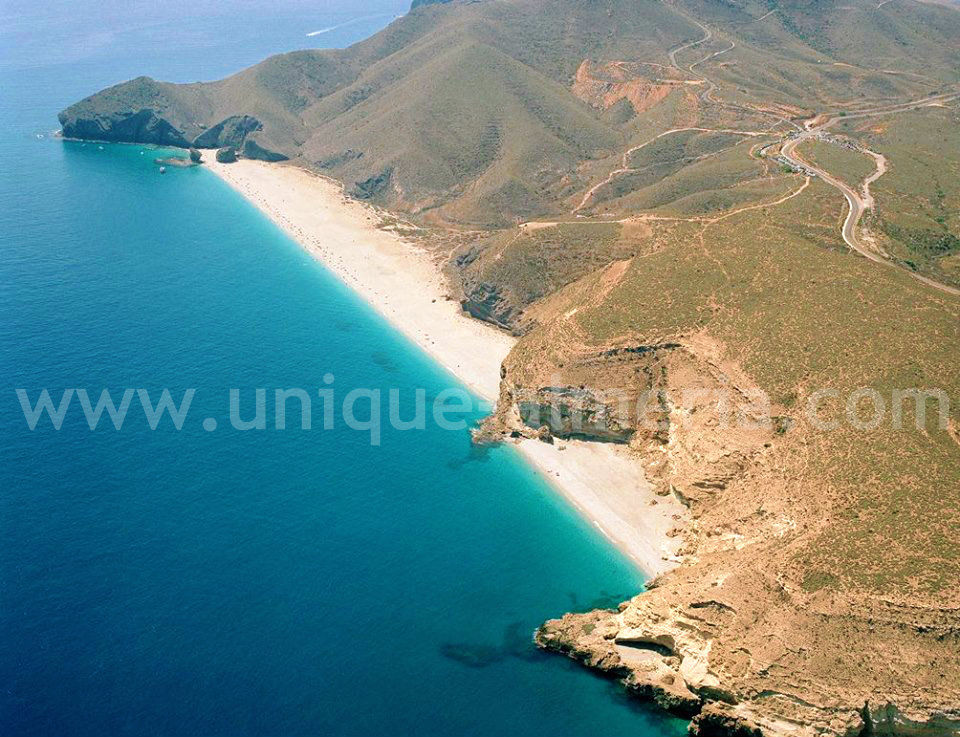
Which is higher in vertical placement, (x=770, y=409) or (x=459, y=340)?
(x=770, y=409)

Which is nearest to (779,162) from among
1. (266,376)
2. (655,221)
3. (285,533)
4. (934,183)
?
(934,183)

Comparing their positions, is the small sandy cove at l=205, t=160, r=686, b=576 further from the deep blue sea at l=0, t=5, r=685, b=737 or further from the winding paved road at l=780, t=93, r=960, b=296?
the winding paved road at l=780, t=93, r=960, b=296

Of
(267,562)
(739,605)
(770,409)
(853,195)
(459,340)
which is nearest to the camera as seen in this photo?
(739,605)

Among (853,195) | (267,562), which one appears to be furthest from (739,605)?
(853,195)

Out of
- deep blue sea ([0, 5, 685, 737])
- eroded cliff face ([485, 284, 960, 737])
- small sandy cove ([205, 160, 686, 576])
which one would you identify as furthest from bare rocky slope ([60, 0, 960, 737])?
deep blue sea ([0, 5, 685, 737])

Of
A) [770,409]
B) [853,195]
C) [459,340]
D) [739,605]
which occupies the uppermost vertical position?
[853,195]

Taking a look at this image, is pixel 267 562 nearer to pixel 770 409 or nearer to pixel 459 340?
pixel 770 409
